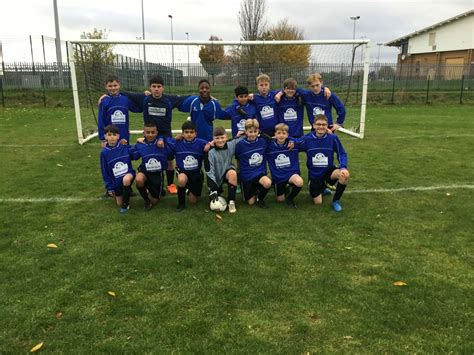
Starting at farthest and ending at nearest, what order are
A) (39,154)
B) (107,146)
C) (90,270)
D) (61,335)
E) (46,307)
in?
(39,154)
(107,146)
(90,270)
(46,307)
(61,335)

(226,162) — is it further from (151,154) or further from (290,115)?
(290,115)

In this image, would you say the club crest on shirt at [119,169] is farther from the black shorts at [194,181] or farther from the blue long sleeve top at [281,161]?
the blue long sleeve top at [281,161]

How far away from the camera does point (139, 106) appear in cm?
642

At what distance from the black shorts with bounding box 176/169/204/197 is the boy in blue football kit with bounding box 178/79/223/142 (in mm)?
1089

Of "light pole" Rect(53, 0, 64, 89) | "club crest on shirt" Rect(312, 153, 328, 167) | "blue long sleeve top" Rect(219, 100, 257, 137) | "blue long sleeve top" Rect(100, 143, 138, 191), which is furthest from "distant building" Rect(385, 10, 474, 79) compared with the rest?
"blue long sleeve top" Rect(100, 143, 138, 191)

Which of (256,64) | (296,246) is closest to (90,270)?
(296,246)

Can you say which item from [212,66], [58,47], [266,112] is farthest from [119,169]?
[58,47]

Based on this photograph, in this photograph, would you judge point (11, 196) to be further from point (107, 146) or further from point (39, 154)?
point (39, 154)

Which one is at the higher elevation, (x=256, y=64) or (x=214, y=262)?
(x=256, y=64)

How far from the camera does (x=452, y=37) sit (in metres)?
36.8

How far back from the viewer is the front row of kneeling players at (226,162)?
208 inches

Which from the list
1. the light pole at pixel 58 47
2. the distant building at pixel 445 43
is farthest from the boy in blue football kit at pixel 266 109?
the distant building at pixel 445 43

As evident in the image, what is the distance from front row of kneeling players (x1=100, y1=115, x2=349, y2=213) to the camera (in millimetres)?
5277

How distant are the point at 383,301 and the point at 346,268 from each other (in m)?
0.59
